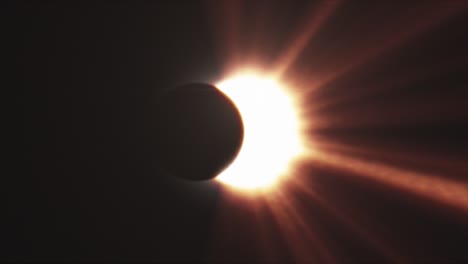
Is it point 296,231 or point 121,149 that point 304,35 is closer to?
point 296,231

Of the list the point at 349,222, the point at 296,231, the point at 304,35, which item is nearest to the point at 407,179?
the point at 349,222

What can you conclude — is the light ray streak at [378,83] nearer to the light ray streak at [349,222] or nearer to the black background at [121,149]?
the black background at [121,149]

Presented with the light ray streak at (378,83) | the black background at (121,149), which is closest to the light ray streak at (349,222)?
the black background at (121,149)

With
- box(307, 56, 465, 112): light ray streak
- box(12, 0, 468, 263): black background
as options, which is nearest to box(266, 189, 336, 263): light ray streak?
box(12, 0, 468, 263): black background

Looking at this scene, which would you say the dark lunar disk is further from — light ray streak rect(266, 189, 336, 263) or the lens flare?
light ray streak rect(266, 189, 336, 263)

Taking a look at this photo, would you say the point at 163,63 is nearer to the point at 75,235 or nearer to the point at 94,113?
the point at 94,113

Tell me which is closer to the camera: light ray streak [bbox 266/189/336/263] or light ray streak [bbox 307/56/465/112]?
light ray streak [bbox 307/56/465/112]

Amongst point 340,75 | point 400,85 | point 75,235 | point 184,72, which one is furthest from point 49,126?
point 400,85
